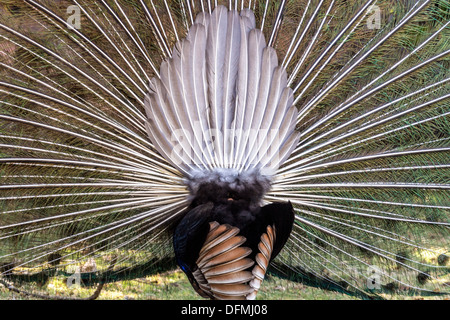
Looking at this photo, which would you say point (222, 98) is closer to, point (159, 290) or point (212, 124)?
point (212, 124)

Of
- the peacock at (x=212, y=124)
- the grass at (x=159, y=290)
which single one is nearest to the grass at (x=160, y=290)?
the grass at (x=159, y=290)

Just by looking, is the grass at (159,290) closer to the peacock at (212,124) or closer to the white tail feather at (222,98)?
the peacock at (212,124)

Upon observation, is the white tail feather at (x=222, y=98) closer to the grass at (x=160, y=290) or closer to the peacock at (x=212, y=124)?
the peacock at (x=212, y=124)

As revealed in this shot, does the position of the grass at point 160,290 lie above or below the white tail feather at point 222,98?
below

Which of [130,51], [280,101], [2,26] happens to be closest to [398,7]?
[280,101]

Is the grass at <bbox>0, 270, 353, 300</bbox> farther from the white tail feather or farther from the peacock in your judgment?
the white tail feather

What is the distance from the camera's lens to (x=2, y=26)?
304cm

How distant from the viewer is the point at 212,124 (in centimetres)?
301

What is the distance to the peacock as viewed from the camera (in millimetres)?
3002

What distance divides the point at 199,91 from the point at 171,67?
0.25m

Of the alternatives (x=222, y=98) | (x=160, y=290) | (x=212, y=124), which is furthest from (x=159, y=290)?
(x=222, y=98)

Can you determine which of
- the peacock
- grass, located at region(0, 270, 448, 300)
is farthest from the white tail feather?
grass, located at region(0, 270, 448, 300)

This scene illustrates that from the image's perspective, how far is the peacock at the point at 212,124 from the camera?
3.00m

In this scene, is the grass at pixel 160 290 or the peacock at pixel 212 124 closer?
the peacock at pixel 212 124
